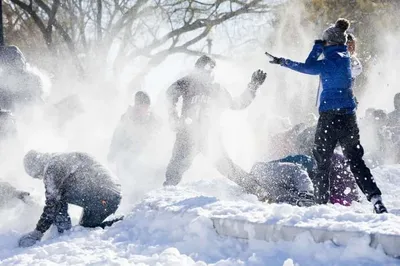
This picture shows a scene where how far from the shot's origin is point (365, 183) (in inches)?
177

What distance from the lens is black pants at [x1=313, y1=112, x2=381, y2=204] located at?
4531 mm

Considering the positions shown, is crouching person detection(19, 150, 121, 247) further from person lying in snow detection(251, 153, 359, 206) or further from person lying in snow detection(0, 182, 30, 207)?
person lying in snow detection(251, 153, 359, 206)

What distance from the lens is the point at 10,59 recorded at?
8773 mm

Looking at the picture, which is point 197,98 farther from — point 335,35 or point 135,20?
point 135,20

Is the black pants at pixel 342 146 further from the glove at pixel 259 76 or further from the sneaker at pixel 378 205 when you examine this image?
the glove at pixel 259 76

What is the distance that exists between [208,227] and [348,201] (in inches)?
87.7

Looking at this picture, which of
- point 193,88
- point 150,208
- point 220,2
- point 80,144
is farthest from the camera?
point 220,2

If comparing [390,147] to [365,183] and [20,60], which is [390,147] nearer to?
[365,183]

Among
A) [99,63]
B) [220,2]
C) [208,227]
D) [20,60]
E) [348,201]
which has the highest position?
[220,2]

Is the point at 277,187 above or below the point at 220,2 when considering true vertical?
below

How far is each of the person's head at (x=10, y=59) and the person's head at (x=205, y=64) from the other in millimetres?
3771

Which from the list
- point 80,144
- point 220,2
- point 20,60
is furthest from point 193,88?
point 220,2

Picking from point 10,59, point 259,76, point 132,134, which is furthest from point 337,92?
point 10,59

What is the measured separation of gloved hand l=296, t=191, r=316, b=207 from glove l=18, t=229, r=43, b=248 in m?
2.35
